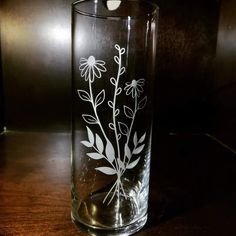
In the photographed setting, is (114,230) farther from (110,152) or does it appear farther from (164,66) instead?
(164,66)

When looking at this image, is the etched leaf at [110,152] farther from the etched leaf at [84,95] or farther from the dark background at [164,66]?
the dark background at [164,66]

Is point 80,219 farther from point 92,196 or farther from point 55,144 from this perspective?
point 55,144

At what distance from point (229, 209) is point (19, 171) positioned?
13.4 inches

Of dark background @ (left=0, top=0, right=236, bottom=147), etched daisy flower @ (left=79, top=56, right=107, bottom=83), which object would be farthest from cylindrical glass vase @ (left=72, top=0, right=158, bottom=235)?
dark background @ (left=0, top=0, right=236, bottom=147)

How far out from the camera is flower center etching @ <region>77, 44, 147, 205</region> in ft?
1.50

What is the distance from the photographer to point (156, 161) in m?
0.73

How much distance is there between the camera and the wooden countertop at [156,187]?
49 cm

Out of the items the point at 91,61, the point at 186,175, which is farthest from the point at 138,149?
the point at 186,175

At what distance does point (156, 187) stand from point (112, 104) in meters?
0.21

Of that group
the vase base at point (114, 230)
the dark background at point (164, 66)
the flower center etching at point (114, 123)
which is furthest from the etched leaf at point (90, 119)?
the dark background at point (164, 66)

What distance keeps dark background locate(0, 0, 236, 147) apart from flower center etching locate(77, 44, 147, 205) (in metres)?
0.38

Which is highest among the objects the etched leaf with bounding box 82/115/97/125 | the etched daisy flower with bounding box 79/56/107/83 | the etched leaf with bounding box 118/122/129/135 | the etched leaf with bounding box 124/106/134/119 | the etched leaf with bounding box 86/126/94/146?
the etched daisy flower with bounding box 79/56/107/83

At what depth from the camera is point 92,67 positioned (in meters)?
0.45

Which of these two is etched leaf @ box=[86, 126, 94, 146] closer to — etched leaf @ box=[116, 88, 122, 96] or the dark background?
etched leaf @ box=[116, 88, 122, 96]
